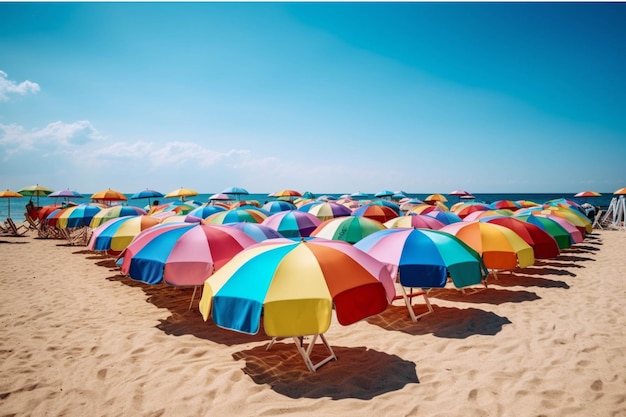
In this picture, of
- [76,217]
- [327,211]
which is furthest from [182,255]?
[76,217]

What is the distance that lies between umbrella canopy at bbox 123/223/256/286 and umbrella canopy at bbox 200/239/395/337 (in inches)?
45.0

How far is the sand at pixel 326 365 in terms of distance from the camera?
135 inches

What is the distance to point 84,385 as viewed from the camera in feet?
12.3

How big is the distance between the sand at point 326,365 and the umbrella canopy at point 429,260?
0.97m

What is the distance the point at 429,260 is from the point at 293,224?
16.6 ft

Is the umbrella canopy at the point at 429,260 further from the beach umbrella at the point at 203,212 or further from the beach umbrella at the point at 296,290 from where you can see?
the beach umbrella at the point at 203,212

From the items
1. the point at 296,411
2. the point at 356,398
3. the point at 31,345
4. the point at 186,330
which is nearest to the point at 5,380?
the point at 31,345

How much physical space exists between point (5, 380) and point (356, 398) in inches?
164

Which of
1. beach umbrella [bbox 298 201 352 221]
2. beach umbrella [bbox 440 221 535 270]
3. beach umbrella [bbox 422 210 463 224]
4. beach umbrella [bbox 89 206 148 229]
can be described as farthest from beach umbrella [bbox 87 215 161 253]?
beach umbrella [bbox 422 210 463 224]

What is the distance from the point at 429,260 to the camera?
5.12m

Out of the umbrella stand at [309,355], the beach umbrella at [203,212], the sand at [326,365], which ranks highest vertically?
the beach umbrella at [203,212]

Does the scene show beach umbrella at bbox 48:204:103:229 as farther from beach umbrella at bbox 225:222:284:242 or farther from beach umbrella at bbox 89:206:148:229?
beach umbrella at bbox 225:222:284:242

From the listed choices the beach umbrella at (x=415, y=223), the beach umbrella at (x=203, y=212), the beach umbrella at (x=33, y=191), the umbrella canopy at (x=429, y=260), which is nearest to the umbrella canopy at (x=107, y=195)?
the beach umbrella at (x=33, y=191)

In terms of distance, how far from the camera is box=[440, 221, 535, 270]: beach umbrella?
21.2ft
